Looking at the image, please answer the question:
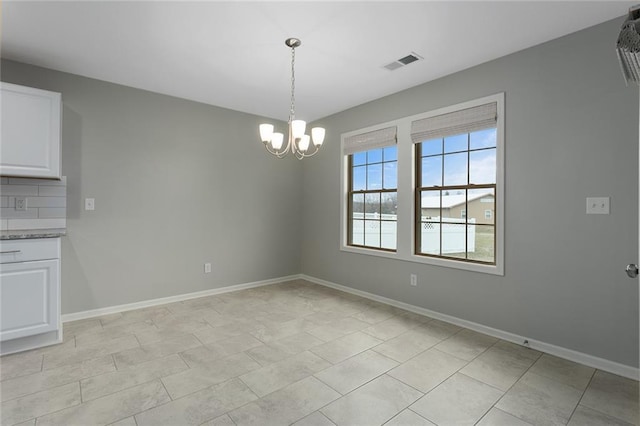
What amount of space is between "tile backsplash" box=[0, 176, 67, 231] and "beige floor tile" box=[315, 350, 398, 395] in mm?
2977

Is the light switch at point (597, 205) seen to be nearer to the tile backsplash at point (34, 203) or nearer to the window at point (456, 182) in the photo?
the window at point (456, 182)

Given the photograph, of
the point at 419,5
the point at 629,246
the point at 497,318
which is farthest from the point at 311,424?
the point at 419,5

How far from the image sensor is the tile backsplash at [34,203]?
295cm

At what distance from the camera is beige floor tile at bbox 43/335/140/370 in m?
2.39

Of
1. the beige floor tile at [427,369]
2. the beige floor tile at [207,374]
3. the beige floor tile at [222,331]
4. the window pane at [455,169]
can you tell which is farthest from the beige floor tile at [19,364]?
the window pane at [455,169]

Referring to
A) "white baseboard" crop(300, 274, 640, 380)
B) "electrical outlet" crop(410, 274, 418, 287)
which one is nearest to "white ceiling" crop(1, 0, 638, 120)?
"electrical outlet" crop(410, 274, 418, 287)

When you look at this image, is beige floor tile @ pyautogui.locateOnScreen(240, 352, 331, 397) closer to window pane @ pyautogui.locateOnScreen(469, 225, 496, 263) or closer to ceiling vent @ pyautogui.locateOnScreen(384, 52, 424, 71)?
window pane @ pyautogui.locateOnScreen(469, 225, 496, 263)

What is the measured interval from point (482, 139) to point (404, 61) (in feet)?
3.53

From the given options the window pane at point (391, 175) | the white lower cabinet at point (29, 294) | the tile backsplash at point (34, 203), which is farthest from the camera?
the window pane at point (391, 175)

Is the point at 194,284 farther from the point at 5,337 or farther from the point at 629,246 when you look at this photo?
the point at 629,246

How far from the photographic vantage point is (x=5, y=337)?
2.47 metres

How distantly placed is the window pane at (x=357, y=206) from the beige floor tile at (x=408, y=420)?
111 inches

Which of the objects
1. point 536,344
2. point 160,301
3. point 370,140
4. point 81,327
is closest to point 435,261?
point 536,344

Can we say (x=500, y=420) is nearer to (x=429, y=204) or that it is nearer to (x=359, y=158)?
(x=429, y=204)
